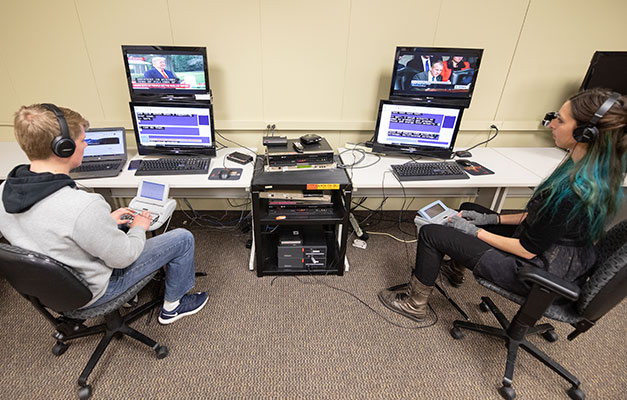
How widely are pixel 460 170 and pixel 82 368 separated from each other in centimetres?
227

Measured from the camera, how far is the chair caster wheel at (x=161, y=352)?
144cm

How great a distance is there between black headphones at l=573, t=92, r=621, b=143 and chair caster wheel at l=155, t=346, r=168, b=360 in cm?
194

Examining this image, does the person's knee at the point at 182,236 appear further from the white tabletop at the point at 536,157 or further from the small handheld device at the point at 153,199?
the white tabletop at the point at 536,157

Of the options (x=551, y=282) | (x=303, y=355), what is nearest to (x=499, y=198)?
(x=551, y=282)

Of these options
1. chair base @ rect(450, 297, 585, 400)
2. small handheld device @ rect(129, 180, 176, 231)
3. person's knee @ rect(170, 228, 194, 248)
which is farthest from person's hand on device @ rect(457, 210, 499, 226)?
small handheld device @ rect(129, 180, 176, 231)

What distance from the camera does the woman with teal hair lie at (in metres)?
1.03

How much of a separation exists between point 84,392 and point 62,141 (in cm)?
106

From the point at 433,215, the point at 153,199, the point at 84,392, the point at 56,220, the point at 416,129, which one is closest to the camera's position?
the point at 56,220

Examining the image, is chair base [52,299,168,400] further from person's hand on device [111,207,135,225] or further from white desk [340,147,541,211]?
white desk [340,147,541,211]

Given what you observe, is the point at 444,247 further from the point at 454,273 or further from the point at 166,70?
the point at 166,70

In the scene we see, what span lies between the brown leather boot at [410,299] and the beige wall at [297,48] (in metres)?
1.21

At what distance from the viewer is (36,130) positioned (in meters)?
0.98

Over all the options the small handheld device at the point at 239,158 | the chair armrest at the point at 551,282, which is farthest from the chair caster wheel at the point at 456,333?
the small handheld device at the point at 239,158

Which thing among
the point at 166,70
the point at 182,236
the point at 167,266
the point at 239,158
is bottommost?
the point at 167,266
